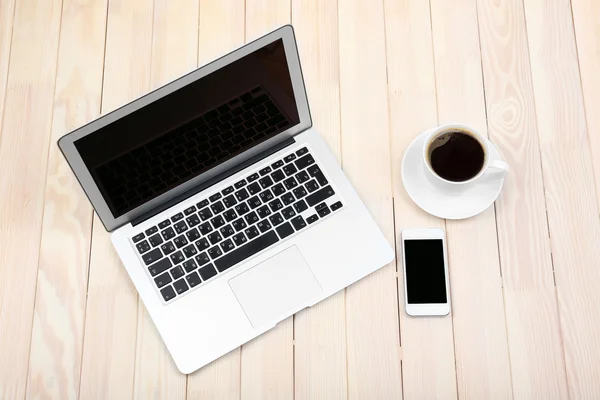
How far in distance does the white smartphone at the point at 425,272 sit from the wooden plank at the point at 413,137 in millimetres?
14

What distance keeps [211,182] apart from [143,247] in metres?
0.14

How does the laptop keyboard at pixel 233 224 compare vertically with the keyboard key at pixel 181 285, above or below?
above

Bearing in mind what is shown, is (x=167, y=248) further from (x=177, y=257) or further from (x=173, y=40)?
(x=173, y=40)

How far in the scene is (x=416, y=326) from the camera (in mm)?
991

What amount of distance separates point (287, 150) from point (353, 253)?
183mm

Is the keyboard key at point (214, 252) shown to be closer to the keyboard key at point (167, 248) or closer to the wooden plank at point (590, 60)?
the keyboard key at point (167, 248)

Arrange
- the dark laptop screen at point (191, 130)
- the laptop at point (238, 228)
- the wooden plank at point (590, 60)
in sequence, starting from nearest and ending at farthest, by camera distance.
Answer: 1. the dark laptop screen at point (191, 130)
2. the laptop at point (238, 228)
3. the wooden plank at point (590, 60)

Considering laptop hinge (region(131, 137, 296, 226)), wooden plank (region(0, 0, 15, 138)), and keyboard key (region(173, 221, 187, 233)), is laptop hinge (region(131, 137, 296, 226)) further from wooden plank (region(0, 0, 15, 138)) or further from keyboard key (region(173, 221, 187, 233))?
wooden plank (region(0, 0, 15, 138))

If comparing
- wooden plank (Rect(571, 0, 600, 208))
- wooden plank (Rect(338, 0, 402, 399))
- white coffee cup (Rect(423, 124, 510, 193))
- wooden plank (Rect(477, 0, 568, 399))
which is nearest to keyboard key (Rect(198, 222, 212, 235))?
wooden plank (Rect(338, 0, 402, 399))

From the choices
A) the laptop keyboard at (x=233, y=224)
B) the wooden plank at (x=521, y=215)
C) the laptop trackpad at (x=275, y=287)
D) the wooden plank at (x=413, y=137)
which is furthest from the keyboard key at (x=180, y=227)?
the wooden plank at (x=521, y=215)

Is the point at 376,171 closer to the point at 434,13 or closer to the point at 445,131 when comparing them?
the point at 445,131

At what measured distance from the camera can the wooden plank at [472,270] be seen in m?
0.98

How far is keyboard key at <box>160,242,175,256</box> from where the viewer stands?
98 centimetres

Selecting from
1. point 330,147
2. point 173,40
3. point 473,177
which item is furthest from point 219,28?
point 473,177
